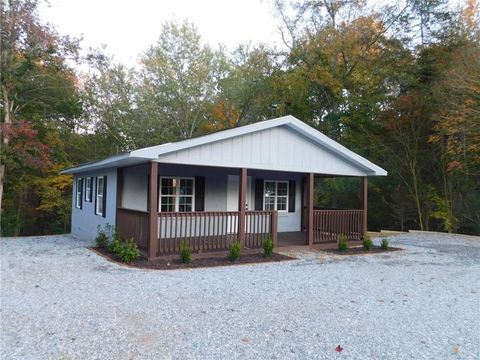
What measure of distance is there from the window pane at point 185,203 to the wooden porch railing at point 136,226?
1803 mm

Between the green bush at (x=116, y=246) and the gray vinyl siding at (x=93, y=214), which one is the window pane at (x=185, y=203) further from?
the green bush at (x=116, y=246)

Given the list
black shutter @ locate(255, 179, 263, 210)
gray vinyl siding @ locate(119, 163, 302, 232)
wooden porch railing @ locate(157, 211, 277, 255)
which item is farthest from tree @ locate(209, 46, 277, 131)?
wooden porch railing @ locate(157, 211, 277, 255)

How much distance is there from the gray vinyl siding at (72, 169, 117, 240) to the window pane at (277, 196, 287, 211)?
5.41 metres

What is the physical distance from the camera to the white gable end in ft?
27.3

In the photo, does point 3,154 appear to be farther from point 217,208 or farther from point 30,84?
point 217,208

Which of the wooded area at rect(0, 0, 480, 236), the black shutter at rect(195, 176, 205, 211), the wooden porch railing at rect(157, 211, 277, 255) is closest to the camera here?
the wooden porch railing at rect(157, 211, 277, 255)

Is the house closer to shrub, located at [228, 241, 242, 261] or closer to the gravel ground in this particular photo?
shrub, located at [228, 241, 242, 261]

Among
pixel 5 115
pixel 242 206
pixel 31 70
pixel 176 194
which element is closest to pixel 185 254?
pixel 242 206

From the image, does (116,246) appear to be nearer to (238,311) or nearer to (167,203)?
(167,203)

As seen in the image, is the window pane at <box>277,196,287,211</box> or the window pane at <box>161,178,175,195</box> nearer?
the window pane at <box>161,178,175,195</box>

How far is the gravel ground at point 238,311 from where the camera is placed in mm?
3549

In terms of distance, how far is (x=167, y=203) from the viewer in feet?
33.7

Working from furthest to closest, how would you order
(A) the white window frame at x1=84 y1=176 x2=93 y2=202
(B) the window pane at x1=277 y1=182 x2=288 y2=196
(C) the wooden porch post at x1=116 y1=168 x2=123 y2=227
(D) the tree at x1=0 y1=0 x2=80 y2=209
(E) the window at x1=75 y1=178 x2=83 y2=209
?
(D) the tree at x1=0 y1=0 x2=80 y2=209 → (E) the window at x1=75 y1=178 x2=83 y2=209 → (B) the window pane at x1=277 y1=182 x2=288 y2=196 → (A) the white window frame at x1=84 y1=176 x2=93 y2=202 → (C) the wooden porch post at x1=116 y1=168 x2=123 y2=227

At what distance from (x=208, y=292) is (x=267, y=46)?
2010 cm
